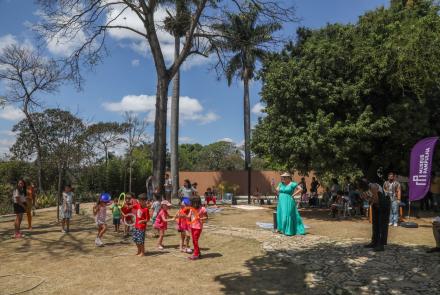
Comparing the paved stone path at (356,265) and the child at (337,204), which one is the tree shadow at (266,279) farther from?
the child at (337,204)

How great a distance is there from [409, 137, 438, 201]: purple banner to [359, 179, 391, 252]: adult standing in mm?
3434

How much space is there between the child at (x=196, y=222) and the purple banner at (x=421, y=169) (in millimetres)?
6795

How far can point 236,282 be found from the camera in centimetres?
659

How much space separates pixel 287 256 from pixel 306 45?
10.4 m

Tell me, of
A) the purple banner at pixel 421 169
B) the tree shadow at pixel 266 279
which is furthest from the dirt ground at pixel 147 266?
the purple banner at pixel 421 169

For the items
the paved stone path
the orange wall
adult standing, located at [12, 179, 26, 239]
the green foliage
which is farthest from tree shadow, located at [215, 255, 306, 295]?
the orange wall

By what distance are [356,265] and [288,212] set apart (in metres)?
3.37

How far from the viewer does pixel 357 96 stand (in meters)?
14.6

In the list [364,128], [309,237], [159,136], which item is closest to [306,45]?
[364,128]

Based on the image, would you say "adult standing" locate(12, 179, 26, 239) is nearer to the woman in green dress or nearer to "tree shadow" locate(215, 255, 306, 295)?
"tree shadow" locate(215, 255, 306, 295)

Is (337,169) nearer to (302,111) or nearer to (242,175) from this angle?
(302,111)

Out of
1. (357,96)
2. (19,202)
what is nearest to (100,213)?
(19,202)

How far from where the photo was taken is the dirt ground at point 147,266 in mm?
6379

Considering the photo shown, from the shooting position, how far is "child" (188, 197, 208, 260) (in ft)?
26.5
